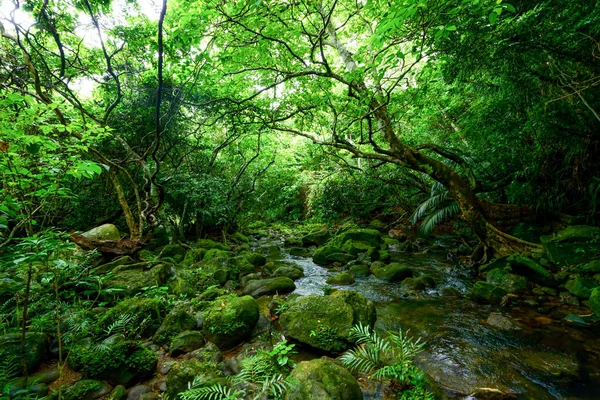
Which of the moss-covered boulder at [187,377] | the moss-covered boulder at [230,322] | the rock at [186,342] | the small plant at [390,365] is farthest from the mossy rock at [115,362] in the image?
the small plant at [390,365]

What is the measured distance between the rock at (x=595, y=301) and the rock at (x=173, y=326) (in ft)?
18.4

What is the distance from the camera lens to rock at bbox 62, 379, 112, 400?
2371 mm

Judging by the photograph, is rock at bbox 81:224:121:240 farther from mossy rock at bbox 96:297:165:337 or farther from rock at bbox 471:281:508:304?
rock at bbox 471:281:508:304

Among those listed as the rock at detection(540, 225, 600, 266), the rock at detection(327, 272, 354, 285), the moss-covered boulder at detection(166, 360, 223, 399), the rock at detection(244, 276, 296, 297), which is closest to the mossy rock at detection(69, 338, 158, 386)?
the moss-covered boulder at detection(166, 360, 223, 399)

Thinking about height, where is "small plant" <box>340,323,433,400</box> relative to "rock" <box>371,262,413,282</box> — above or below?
above

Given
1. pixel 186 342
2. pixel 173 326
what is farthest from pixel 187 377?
pixel 173 326

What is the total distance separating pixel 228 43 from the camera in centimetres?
504

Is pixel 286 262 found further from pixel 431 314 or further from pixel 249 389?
pixel 249 389

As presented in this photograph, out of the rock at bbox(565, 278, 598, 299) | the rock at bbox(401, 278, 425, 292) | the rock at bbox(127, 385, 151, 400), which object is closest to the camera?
the rock at bbox(127, 385, 151, 400)

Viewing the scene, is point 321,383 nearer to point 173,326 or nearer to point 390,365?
point 390,365

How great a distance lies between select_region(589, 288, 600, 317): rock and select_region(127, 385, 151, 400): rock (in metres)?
5.73

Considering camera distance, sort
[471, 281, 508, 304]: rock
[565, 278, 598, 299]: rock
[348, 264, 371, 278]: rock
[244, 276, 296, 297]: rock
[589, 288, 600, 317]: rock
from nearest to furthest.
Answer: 1. [589, 288, 600, 317]: rock
2. [565, 278, 598, 299]: rock
3. [471, 281, 508, 304]: rock
4. [244, 276, 296, 297]: rock
5. [348, 264, 371, 278]: rock

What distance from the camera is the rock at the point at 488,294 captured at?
4.40m

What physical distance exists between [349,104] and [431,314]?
4.31 metres
